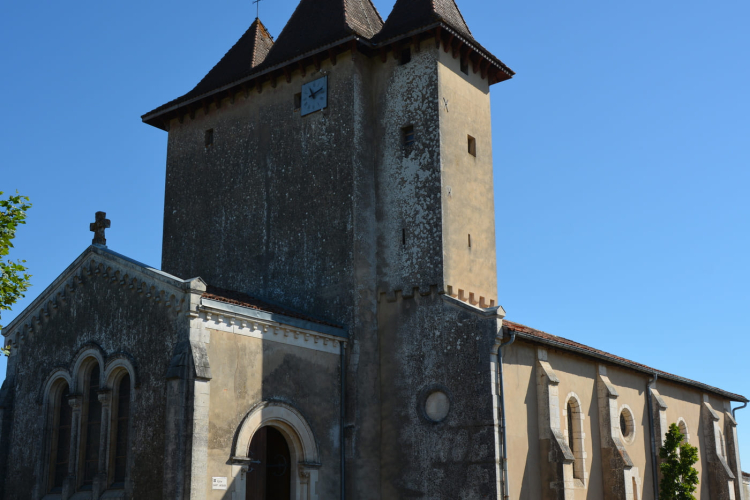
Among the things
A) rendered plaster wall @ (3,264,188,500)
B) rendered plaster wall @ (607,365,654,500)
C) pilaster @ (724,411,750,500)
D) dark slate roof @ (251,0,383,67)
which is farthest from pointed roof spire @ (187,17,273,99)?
pilaster @ (724,411,750,500)

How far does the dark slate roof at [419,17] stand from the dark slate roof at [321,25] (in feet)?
2.73

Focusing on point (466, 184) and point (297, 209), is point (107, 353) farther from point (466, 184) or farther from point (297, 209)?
point (466, 184)

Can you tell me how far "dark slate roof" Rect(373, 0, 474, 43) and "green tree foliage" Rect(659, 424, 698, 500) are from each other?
1455 cm

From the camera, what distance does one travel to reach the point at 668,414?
3019cm

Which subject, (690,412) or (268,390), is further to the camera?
(690,412)

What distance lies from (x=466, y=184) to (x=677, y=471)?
11531 millimetres

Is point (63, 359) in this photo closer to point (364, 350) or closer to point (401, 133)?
point (364, 350)

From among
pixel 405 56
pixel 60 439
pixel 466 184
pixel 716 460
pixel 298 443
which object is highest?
pixel 405 56

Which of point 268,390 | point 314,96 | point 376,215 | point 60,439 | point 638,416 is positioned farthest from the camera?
point 638,416

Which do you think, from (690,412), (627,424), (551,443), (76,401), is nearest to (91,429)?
(76,401)

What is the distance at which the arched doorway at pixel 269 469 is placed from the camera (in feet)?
70.4

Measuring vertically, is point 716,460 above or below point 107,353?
below

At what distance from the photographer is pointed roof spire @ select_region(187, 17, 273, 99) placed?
2845 centimetres

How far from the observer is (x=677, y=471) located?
87.1 ft
